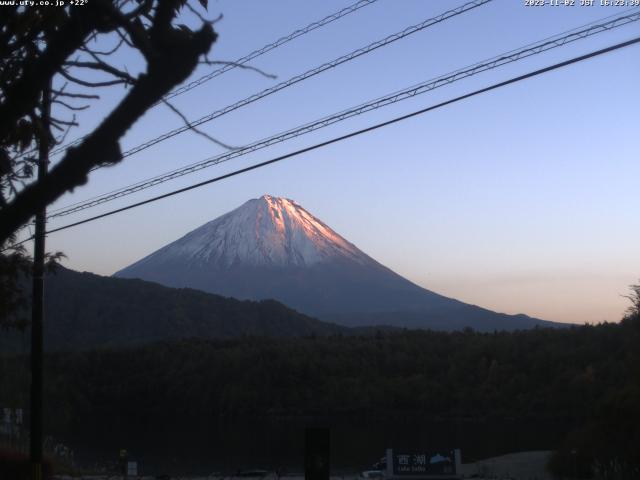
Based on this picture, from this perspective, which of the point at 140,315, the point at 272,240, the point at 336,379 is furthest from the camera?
the point at 272,240

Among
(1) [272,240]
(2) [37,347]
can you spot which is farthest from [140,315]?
(1) [272,240]

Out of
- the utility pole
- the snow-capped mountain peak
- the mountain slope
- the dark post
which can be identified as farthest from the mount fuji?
the dark post

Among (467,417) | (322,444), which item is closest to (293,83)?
(322,444)

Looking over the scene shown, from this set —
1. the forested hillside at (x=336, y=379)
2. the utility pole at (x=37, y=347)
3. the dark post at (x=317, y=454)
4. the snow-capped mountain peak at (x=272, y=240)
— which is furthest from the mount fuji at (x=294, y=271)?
the dark post at (x=317, y=454)

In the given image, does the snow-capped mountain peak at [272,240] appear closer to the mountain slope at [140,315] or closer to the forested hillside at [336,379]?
the mountain slope at [140,315]

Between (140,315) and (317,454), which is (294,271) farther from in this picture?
(317,454)

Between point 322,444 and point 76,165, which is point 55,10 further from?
point 322,444

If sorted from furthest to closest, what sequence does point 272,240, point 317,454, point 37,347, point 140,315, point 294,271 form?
1. point 272,240
2. point 294,271
3. point 140,315
4. point 37,347
5. point 317,454
